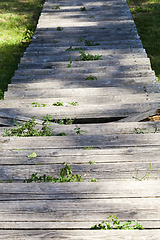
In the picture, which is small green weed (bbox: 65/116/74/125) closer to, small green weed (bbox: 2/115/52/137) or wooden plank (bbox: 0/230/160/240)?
small green weed (bbox: 2/115/52/137)

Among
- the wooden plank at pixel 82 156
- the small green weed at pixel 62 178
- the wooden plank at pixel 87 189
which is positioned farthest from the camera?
the wooden plank at pixel 82 156

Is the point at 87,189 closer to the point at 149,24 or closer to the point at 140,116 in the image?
the point at 140,116

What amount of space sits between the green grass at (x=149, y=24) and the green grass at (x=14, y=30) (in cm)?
390

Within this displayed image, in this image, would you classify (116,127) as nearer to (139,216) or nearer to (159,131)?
(159,131)

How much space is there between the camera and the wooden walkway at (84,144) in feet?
6.81

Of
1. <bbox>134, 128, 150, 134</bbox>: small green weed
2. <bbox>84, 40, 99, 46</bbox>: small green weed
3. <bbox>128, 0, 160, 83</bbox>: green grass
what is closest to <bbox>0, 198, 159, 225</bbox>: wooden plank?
<bbox>134, 128, 150, 134</bbox>: small green weed

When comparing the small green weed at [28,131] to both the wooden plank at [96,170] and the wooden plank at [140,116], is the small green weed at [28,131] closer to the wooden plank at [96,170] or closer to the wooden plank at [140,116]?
the wooden plank at [96,170]

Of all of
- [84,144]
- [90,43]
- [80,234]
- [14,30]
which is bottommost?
[80,234]

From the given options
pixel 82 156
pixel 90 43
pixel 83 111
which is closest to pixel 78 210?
pixel 82 156

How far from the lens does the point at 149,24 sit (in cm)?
822

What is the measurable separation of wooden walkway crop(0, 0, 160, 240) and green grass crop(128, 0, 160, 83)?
1.20 meters

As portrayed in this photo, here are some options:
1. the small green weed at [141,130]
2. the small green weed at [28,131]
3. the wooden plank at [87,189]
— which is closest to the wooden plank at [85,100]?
the small green weed at [28,131]

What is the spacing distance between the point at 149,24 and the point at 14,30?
16.1 feet

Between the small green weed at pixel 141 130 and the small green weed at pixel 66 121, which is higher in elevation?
the small green weed at pixel 141 130
